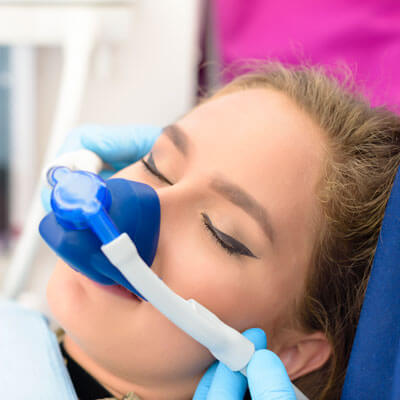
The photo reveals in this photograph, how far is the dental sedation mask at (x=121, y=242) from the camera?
67 cm

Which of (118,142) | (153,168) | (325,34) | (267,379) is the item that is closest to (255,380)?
(267,379)

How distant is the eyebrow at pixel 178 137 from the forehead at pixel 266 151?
0.03 ft

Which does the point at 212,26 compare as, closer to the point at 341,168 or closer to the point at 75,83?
the point at 75,83

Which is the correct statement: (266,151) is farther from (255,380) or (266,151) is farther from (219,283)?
(255,380)

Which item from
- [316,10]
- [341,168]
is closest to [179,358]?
[341,168]

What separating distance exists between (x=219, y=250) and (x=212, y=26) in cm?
105

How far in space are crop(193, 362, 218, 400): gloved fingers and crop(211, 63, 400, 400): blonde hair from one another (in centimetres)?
18

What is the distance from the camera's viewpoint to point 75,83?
147 cm

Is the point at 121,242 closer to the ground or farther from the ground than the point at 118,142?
farther from the ground

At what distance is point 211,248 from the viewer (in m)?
0.83

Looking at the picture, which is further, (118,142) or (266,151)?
(118,142)

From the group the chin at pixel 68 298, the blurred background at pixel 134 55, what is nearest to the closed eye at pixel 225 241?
the chin at pixel 68 298

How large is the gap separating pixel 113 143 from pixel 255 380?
62cm

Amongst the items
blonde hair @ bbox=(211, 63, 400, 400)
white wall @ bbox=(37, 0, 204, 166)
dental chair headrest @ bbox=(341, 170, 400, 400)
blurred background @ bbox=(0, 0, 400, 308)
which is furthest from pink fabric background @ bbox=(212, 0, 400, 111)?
dental chair headrest @ bbox=(341, 170, 400, 400)
